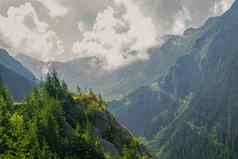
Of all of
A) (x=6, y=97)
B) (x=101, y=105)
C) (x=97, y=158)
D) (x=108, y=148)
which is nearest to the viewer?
(x=97, y=158)

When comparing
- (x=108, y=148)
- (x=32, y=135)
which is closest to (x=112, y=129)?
(x=108, y=148)

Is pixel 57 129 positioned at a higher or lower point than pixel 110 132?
lower

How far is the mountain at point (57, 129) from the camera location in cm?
9969

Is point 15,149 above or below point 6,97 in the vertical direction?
below

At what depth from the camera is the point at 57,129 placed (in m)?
117

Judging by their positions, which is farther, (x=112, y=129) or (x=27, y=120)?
(x=112, y=129)

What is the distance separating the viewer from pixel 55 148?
111688 millimetres

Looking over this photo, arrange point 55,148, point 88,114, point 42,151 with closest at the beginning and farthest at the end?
point 42,151 < point 55,148 < point 88,114

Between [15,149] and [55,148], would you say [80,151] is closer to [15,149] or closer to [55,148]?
[55,148]

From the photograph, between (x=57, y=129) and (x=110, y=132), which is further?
(x=110, y=132)

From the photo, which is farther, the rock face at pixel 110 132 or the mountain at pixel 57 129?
the rock face at pixel 110 132

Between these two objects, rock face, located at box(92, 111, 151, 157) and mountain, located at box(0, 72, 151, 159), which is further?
rock face, located at box(92, 111, 151, 157)

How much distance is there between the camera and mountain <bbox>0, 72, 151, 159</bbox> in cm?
9969

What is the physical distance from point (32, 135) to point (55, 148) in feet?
36.0
